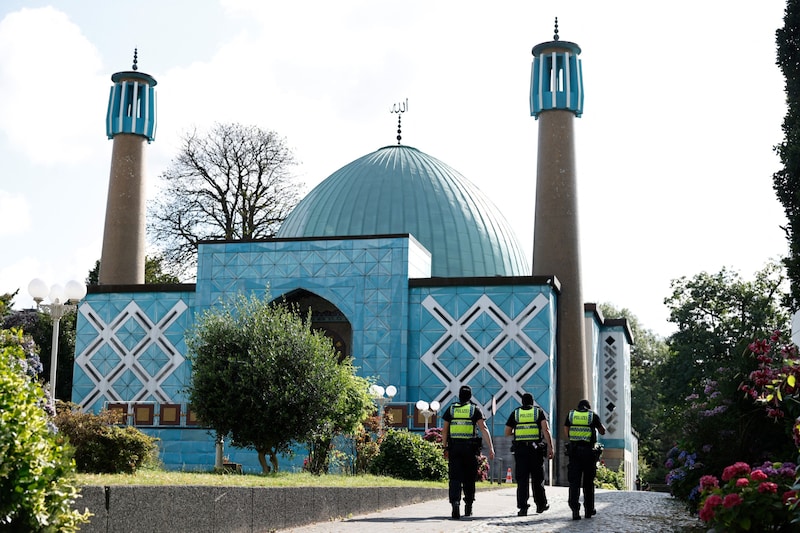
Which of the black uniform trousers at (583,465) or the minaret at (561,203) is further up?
the minaret at (561,203)

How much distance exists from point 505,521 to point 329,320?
23081mm

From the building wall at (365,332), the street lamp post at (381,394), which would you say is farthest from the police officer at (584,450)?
the building wall at (365,332)

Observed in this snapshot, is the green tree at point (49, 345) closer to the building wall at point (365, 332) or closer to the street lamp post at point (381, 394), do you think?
the building wall at point (365, 332)

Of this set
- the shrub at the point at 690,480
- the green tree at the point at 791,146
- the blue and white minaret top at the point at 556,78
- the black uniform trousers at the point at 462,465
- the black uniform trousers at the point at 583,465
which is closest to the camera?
the black uniform trousers at the point at 462,465

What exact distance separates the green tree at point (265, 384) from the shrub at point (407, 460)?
6.34 feet

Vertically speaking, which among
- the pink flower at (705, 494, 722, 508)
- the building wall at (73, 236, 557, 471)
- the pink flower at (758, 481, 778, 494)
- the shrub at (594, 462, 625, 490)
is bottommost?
the shrub at (594, 462, 625, 490)

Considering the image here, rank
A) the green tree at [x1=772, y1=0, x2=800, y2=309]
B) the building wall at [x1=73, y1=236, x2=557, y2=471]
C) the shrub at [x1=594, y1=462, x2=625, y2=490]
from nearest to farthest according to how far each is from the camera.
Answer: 1. the green tree at [x1=772, y1=0, x2=800, y2=309]
2. the building wall at [x1=73, y1=236, x2=557, y2=471]
3. the shrub at [x1=594, y1=462, x2=625, y2=490]

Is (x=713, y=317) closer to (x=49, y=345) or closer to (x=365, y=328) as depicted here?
(x=365, y=328)

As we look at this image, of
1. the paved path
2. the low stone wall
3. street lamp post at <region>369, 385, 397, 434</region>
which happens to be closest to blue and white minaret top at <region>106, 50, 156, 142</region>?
street lamp post at <region>369, 385, 397, 434</region>

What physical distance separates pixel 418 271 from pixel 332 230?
20.2 ft

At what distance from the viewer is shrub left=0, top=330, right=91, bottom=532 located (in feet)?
18.0

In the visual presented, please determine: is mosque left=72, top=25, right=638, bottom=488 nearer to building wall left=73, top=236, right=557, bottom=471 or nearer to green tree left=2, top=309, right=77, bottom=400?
building wall left=73, top=236, right=557, bottom=471

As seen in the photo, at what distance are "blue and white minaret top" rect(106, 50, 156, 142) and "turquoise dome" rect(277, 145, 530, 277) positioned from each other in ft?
22.9

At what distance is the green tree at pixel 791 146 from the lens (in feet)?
63.2
